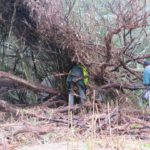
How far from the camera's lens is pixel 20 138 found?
690cm

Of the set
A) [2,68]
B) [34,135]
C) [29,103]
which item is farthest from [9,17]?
[34,135]

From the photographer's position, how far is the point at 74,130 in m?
7.57

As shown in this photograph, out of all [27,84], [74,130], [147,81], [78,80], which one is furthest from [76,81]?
[74,130]

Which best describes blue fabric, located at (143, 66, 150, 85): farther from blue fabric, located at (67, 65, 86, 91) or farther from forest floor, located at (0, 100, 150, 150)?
blue fabric, located at (67, 65, 86, 91)

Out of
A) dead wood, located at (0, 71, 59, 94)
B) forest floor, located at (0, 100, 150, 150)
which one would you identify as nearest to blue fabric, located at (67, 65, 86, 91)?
dead wood, located at (0, 71, 59, 94)

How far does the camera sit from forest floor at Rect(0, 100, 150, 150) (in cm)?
606

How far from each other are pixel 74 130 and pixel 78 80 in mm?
3477

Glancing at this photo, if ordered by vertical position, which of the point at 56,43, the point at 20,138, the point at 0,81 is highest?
the point at 56,43

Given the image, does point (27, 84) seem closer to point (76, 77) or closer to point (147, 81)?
point (76, 77)

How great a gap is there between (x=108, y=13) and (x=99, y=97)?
2383 mm

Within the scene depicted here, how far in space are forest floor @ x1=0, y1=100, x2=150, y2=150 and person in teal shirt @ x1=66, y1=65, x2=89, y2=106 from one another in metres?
1.06

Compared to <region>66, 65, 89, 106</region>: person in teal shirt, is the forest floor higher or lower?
lower

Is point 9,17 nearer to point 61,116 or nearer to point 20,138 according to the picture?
point 61,116

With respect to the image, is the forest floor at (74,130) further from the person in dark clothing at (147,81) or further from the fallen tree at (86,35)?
the fallen tree at (86,35)
